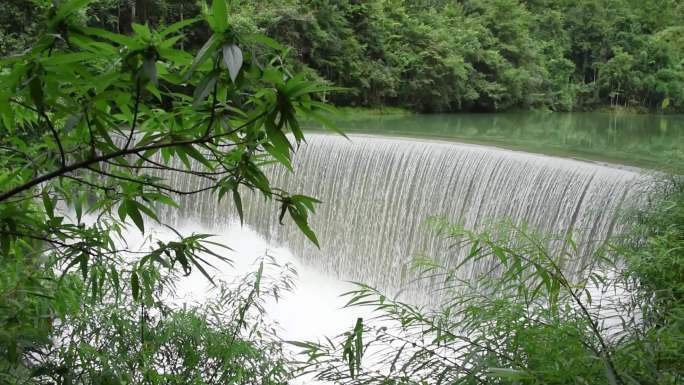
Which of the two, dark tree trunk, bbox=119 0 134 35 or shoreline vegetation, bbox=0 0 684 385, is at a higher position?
dark tree trunk, bbox=119 0 134 35

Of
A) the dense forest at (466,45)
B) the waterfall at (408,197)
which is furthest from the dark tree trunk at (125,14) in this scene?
the waterfall at (408,197)

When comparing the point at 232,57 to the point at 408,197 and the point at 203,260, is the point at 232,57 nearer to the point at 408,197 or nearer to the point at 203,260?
the point at 203,260

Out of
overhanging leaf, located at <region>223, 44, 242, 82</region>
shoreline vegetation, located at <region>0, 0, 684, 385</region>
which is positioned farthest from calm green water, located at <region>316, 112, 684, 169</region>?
overhanging leaf, located at <region>223, 44, 242, 82</region>

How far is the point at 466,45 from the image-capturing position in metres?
17.6

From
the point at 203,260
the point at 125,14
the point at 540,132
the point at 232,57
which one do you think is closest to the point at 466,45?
the point at 540,132

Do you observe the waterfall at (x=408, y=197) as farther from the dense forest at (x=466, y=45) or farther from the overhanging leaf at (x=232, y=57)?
the overhanging leaf at (x=232, y=57)

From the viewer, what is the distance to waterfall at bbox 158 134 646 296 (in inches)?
220

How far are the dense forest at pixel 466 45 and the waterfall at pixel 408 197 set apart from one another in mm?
2814

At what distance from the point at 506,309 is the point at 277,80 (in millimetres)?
1208

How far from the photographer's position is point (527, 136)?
431 inches

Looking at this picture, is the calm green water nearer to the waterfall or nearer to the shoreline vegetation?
the waterfall

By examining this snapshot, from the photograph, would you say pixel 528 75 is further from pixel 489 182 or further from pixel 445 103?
pixel 489 182

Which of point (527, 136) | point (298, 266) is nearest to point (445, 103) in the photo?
point (527, 136)

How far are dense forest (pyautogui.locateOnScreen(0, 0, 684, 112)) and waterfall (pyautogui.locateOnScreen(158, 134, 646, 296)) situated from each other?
9.23 feet
